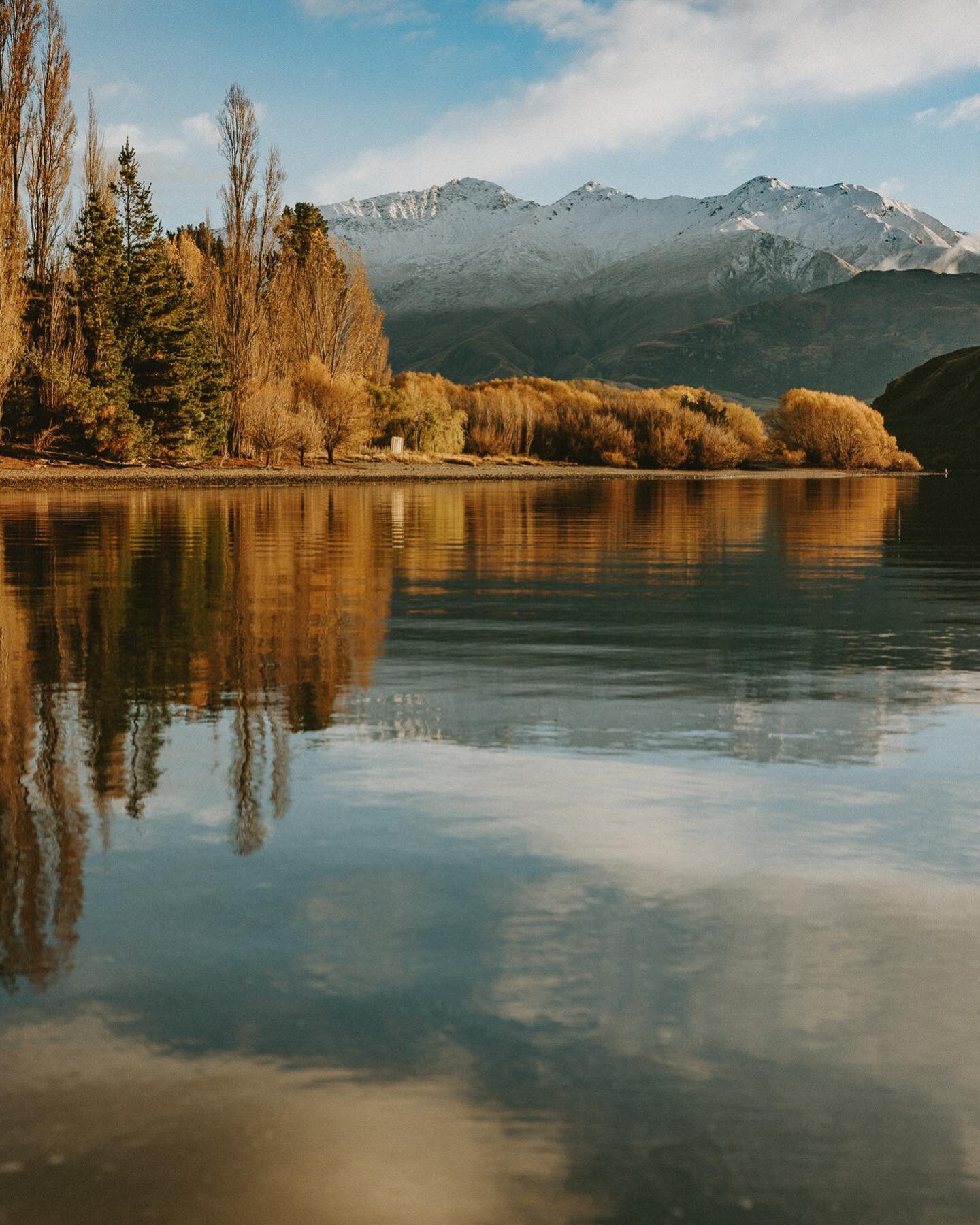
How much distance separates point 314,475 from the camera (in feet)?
176

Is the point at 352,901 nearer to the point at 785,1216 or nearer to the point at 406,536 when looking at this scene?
the point at 785,1216

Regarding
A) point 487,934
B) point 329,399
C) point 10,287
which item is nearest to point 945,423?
point 329,399

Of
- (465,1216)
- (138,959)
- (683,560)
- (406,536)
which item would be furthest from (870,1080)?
(406,536)

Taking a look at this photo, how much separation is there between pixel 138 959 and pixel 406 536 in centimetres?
2156

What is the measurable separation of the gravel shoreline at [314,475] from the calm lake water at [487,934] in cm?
3790

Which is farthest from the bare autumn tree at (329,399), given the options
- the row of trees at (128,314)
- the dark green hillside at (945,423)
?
the dark green hillside at (945,423)

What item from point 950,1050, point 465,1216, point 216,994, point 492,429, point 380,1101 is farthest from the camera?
point 492,429

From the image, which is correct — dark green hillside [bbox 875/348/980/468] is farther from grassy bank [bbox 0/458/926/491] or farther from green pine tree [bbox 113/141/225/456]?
green pine tree [bbox 113/141/225/456]

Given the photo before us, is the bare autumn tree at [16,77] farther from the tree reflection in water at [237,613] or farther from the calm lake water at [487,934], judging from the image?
the calm lake water at [487,934]

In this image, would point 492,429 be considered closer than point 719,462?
Yes

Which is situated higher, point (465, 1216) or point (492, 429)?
point (492, 429)

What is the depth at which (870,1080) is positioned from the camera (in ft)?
10.3

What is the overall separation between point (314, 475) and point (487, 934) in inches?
1994

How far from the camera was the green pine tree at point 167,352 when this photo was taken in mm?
53719
